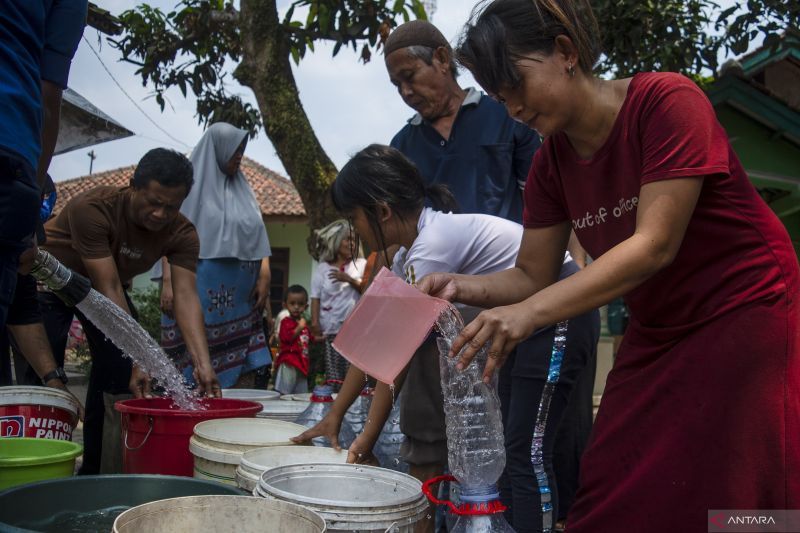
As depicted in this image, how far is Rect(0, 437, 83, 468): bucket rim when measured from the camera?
222 cm

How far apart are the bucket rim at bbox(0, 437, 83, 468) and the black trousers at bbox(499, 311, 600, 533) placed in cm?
142

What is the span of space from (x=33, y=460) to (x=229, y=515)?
2.77ft

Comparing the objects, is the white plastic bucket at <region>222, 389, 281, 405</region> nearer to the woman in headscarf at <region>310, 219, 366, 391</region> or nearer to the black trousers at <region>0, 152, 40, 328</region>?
the black trousers at <region>0, 152, 40, 328</region>

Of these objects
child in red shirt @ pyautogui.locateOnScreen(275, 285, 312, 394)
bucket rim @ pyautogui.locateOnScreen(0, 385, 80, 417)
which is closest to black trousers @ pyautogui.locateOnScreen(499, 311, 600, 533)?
bucket rim @ pyautogui.locateOnScreen(0, 385, 80, 417)

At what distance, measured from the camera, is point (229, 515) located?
1.74 meters

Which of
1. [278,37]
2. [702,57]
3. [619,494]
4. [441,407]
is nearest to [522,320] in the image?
[619,494]

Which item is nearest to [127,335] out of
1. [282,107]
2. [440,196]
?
[440,196]

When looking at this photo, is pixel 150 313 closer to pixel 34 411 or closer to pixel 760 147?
pixel 34 411

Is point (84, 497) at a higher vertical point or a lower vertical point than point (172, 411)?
lower

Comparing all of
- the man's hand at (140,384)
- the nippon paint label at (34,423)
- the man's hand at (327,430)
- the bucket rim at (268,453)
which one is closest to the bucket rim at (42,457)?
the nippon paint label at (34,423)

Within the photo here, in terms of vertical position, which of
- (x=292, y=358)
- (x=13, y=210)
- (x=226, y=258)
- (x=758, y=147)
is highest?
(x=758, y=147)

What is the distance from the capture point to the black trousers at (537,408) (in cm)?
263

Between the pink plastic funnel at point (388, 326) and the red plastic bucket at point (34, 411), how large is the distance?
1470mm

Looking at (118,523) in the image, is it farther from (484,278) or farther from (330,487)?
(484,278)
